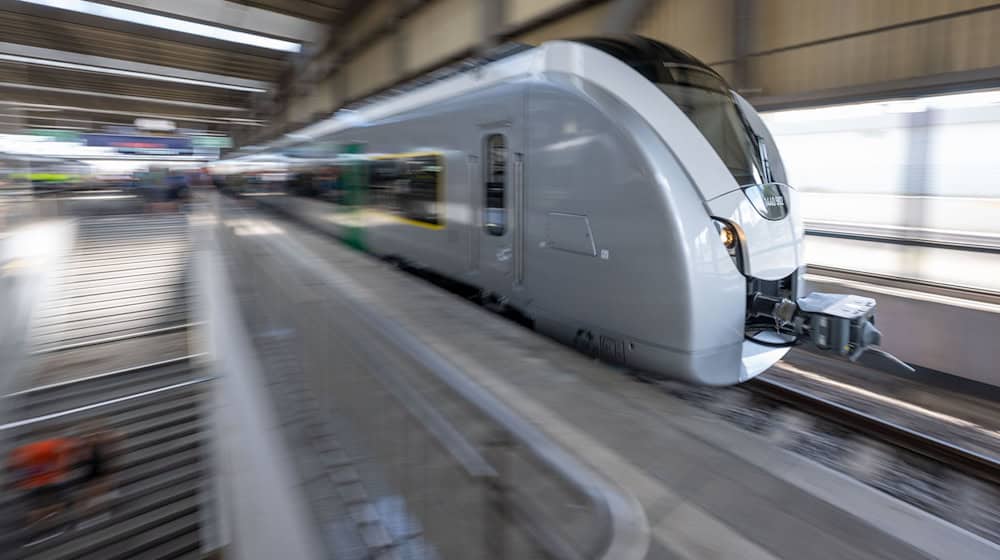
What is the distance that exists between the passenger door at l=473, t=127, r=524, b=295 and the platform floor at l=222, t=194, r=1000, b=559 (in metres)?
0.53

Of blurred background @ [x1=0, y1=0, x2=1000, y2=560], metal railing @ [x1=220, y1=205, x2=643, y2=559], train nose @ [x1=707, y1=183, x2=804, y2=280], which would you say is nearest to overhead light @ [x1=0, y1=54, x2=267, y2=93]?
blurred background @ [x1=0, y1=0, x2=1000, y2=560]

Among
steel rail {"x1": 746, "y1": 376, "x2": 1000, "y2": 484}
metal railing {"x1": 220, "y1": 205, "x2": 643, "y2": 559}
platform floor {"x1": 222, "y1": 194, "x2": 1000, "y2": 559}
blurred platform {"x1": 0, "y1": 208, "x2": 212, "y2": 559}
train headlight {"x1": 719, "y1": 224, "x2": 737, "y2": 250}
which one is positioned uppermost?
train headlight {"x1": 719, "y1": 224, "x2": 737, "y2": 250}

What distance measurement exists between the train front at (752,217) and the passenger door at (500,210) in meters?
1.04

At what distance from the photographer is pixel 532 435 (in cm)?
161

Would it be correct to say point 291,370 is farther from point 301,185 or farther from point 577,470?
point 301,185

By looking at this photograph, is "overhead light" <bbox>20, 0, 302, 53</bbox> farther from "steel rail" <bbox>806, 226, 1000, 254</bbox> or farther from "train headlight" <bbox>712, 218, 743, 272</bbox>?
"steel rail" <bbox>806, 226, 1000, 254</bbox>

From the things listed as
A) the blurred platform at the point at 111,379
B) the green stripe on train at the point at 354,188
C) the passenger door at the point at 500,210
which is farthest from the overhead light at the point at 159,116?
the passenger door at the point at 500,210

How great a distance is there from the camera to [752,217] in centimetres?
353

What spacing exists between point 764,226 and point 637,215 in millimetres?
964

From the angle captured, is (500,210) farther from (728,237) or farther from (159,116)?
(159,116)

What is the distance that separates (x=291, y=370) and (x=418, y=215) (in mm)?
2644

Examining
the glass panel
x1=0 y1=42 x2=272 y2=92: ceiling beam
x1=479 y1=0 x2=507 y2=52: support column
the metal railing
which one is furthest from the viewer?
x1=0 y1=42 x2=272 y2=92: ceiling beam

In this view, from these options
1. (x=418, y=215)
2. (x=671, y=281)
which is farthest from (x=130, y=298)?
(x=671, y=281)

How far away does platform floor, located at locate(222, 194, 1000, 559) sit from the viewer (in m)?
1.99
